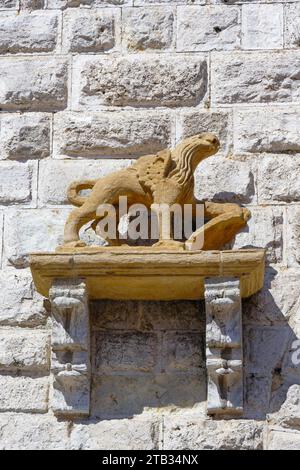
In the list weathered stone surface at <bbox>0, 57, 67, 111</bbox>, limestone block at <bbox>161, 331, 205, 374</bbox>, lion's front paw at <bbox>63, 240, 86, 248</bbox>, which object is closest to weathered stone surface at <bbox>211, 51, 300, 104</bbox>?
weathered stone surface at <bbox>0, 57, 67, 111</bbox>

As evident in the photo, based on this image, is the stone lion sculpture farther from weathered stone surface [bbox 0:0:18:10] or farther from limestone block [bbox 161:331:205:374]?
weathered stone surface [bbox 0:0:18:10]

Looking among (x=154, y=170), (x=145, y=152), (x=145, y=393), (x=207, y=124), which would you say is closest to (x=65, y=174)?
(x=145, y=152)

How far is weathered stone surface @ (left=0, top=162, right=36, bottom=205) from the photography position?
4.25 metres

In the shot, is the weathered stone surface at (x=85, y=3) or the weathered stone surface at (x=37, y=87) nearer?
the weathered stone surface at (x=37, y=87)

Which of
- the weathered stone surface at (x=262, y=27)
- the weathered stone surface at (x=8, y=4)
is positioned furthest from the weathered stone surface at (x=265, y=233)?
the weathered stone surface at (x=8, y=4)

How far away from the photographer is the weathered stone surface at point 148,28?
14.5 feet

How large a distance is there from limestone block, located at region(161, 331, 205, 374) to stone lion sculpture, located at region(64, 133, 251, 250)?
31cm

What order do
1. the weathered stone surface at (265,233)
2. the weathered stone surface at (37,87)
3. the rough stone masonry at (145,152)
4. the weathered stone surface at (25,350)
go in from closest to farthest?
the rough stone masonry at (145,152) < the weathered stone surface at (25,350) < the weathered stone surface at (265,233) < the weathered stone surface at (37,87)

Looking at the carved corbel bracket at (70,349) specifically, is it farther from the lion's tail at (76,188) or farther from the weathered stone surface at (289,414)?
the weathered stone surface at (289,414)

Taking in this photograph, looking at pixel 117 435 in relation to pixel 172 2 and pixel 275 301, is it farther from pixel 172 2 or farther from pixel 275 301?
pixel 172 2

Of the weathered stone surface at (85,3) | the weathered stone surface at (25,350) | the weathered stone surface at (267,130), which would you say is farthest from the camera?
the weathered stone surface at (85,3)

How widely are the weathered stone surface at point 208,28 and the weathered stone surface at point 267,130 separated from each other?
296 mm
